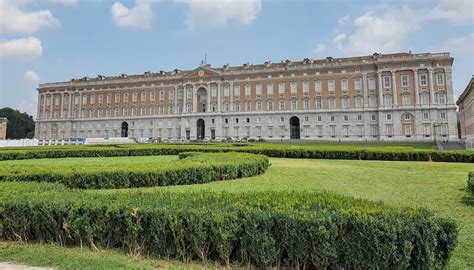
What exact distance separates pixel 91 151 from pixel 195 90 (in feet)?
146

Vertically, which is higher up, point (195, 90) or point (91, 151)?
point (195, 90)

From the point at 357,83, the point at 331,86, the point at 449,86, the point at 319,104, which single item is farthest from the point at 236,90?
the point at 449,86

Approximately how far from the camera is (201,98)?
68.2 metres

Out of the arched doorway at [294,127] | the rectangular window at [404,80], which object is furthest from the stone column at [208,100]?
the rectangular window at [404,80]

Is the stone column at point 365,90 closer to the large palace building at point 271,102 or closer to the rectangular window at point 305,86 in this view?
the large palace building at point 271,102

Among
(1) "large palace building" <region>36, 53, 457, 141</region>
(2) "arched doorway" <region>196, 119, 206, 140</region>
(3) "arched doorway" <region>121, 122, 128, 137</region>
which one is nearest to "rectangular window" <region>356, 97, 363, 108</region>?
(1) "large palace building" <region>36, 53, 457, 141</region>

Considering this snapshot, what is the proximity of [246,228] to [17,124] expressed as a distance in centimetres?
10879

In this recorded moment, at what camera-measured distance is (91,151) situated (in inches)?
960

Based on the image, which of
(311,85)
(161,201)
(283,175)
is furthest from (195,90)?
(161,201)

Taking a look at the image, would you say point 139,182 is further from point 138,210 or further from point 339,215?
point 339,215

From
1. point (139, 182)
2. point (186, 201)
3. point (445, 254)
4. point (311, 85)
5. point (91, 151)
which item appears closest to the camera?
point (445, 254)

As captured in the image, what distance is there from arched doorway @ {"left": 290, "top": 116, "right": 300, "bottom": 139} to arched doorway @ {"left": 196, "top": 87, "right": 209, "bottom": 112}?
19.7m

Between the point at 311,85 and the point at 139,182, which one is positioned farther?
the point at 311,85

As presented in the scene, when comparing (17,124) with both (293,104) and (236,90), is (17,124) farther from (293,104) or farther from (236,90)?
(293,104)
